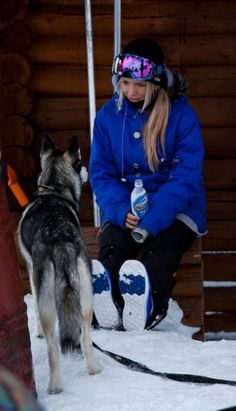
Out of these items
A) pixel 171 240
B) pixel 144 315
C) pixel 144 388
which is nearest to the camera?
pixel 144 388

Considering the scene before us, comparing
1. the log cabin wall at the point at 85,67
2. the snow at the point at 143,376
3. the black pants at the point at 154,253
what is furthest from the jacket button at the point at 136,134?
the log cabin wall at the point at 85,67

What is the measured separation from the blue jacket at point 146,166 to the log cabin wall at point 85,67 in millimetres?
1931

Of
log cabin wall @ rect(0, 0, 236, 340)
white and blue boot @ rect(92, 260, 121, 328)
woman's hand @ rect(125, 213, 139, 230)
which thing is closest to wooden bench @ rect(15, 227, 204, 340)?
woman's hand @ rect(125, 213, 139, 230)

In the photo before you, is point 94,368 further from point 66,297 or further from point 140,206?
point 140,206

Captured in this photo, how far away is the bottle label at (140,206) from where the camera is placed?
4.25 metres

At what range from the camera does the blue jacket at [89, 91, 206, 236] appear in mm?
4320

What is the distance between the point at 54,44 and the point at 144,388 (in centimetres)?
419

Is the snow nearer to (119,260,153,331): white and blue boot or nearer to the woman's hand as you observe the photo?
(119,260,153,331): white and blue boot

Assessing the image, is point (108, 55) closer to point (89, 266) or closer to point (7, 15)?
point (7, 15)

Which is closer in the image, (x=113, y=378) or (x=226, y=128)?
(x=113, y=378)

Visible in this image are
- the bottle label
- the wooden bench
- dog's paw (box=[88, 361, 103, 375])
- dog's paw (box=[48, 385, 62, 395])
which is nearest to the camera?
dog's paw (box=[48, 385, 62, 395])

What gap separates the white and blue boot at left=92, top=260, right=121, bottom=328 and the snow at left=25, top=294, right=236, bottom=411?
0.55 ft

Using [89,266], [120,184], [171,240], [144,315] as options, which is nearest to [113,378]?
[89,266]

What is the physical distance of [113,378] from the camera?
3.13 metres
